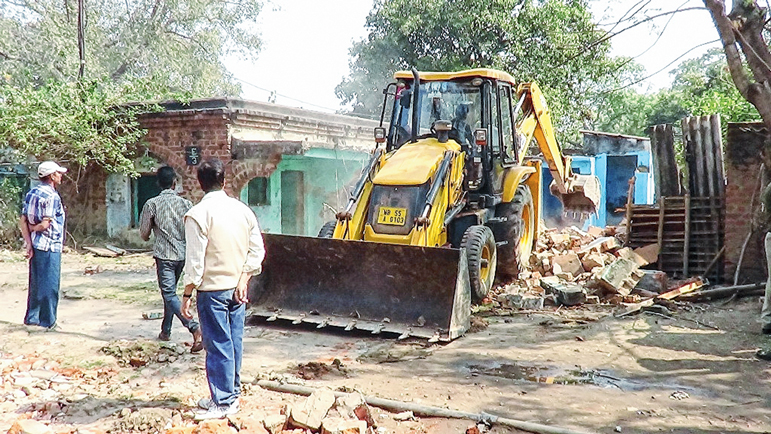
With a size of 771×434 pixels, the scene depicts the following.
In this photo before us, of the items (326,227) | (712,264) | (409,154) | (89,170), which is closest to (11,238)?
(89,170)

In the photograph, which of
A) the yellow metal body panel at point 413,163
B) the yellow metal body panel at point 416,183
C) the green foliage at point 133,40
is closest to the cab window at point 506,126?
the yellow metal body panel at point 413,163

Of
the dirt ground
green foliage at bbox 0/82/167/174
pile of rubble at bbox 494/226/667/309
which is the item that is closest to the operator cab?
pile of rubble at bbox 494/226/667/309

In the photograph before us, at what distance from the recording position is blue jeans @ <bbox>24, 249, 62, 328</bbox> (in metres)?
6.58

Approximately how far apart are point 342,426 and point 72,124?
11.8 m

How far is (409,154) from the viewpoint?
7.91 metres

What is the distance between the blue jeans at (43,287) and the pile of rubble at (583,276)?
16.5 ft

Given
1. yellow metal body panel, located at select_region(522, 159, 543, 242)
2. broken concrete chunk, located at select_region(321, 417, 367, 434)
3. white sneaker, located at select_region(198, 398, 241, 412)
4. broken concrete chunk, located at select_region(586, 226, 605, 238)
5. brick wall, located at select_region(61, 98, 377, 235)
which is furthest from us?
brick wall, located at select_region(61, 98, 377, 235)

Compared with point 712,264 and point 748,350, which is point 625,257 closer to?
point 712,264

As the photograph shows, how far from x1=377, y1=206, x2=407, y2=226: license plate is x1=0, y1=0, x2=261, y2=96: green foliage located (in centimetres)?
1469

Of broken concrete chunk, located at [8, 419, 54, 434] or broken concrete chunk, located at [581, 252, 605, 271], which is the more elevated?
broken concrete chunk, located at [581, 252, 605, 271]

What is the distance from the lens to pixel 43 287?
6652mm

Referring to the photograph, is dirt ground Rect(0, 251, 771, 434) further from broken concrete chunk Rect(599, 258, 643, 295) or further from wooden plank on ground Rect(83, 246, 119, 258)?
wooden plank on ground Rect(83, 246, 119, 258)

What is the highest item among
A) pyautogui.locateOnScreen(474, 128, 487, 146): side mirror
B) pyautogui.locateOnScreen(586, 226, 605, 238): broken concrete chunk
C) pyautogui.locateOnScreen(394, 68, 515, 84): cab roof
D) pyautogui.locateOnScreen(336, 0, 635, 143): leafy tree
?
pyautogui.locateOnScreen(336, 0, 635, 143): leafy tree

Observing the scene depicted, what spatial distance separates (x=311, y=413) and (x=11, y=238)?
44.2 feet
